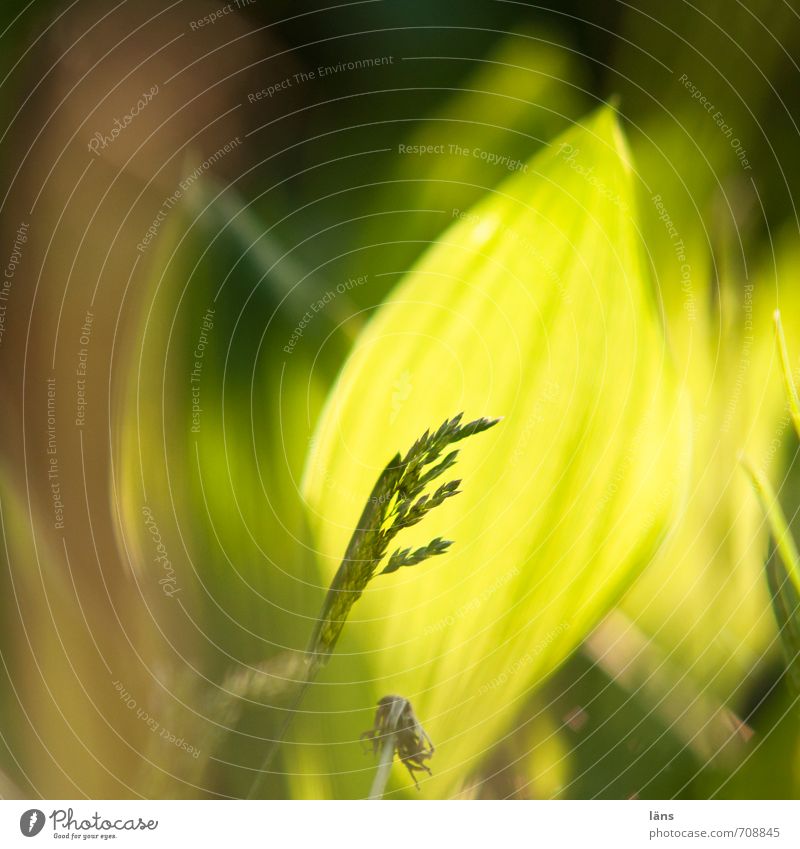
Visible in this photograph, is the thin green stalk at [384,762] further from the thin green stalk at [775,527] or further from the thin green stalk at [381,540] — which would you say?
the thin green stalk at [775,527]

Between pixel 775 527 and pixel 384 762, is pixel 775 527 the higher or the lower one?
the higher one

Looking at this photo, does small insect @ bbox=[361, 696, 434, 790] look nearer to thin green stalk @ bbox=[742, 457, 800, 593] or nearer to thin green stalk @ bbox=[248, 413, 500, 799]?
thin green stalk @ bbox=[248, 413, 500, 799]

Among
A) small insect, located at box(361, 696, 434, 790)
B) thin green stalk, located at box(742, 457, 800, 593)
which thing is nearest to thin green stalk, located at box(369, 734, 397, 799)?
small insect, located at box(361, 696, 434, 790)

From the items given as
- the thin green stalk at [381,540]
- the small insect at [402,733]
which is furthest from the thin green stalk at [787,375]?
the small insect at [402,733]

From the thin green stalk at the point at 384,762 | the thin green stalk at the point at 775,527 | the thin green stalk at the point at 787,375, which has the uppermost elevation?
the thin green stalk at the point at 787,375

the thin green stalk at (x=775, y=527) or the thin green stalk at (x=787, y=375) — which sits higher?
the thin green stalk at (x=787, y=375)

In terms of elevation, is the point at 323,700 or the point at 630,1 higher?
the point at 630,1

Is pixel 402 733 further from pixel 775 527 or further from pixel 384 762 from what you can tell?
pixel 775 527

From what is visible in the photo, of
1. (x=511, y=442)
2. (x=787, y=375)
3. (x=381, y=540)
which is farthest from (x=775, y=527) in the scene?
(x=381, y=540)
